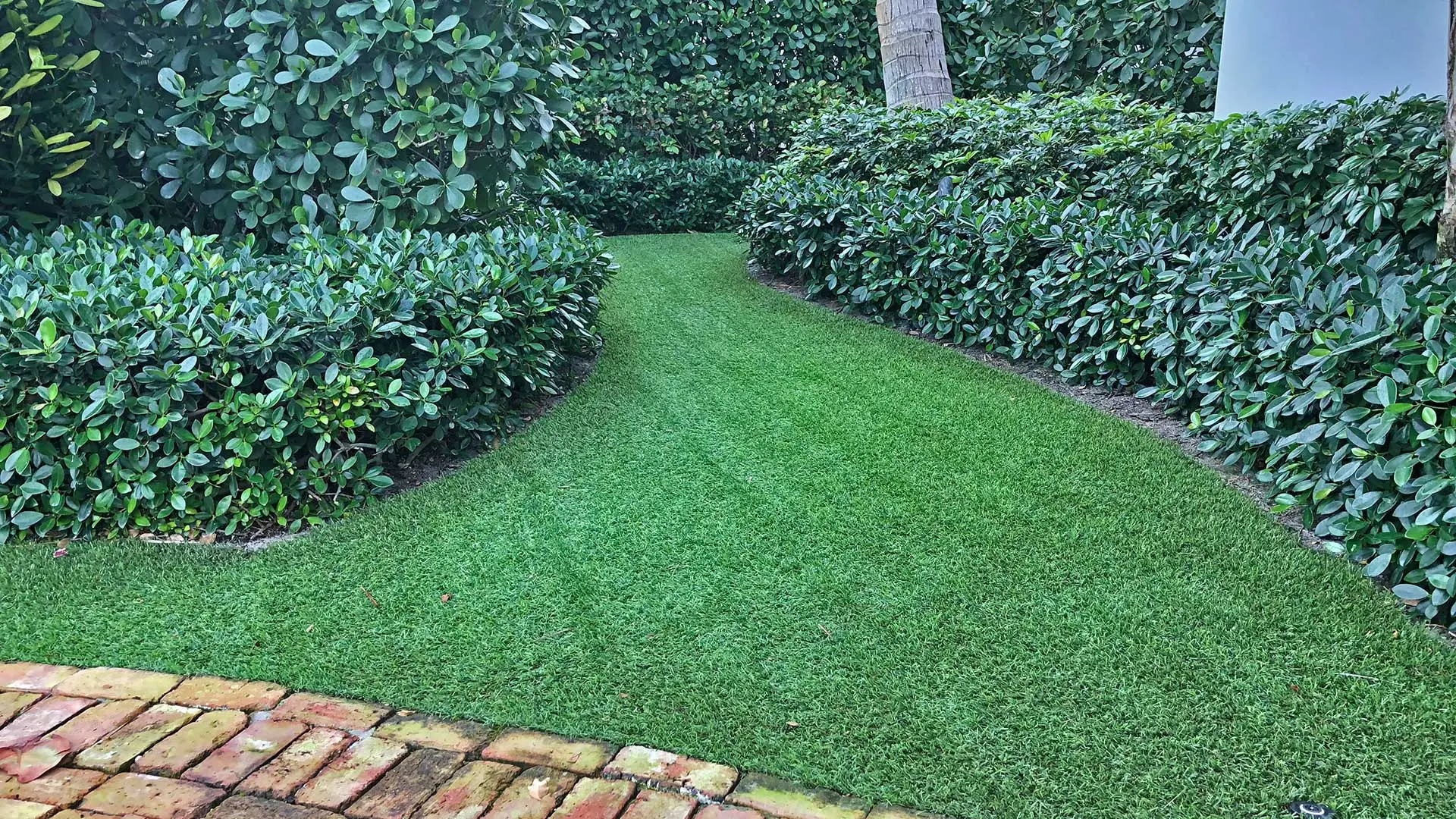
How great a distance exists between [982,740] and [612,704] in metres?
0.91

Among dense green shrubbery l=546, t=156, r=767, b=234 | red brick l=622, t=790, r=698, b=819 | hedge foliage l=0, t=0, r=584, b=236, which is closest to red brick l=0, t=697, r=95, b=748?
red brick l=622, t=790, r=698, b=819

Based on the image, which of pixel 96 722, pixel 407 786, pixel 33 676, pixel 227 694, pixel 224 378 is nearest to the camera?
pixel 407 786

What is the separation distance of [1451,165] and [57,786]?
440 centimetres

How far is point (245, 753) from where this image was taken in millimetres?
2285

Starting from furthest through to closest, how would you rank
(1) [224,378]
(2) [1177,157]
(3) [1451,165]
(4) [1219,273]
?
1. (2) [1177,157]
2. (4) [1219,273]
3. (1) [224,378]
4. (3) [1451,165]

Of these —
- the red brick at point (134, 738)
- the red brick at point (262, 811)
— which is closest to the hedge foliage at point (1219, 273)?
the red brick at point (262, 811)

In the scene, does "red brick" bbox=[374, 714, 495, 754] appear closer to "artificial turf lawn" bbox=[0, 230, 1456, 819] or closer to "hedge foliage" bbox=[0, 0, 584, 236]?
"artificial turf lawn" bbox=[0, 230, 1456, 819]

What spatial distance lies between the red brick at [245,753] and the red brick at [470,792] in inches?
18.5

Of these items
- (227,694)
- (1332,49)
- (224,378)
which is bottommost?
(227,694)

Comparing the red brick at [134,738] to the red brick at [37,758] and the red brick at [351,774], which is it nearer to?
→ the red brick at [37,758]

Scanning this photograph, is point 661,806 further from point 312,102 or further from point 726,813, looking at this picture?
point 312,102

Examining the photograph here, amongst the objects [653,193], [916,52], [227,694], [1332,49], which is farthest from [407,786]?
[653,193]

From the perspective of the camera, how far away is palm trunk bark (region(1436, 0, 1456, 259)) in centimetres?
310

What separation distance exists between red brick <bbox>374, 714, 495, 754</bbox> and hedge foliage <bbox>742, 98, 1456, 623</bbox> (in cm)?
247
